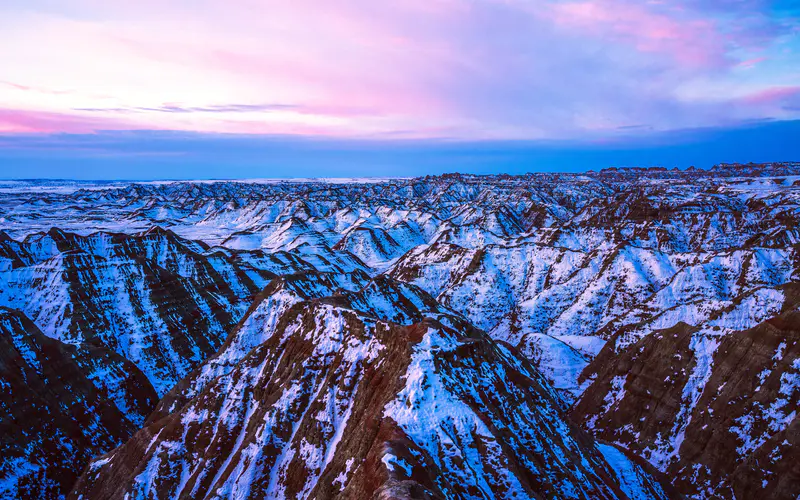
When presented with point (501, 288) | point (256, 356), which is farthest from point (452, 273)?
point (256, 356)

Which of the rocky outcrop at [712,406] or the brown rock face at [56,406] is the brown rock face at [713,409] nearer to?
the rocky outcrop at [712,406]

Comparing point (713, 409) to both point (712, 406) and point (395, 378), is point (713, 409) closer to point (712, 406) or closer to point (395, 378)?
point (712, 406)

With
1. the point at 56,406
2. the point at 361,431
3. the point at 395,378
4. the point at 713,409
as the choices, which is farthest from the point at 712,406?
the point at 56,406

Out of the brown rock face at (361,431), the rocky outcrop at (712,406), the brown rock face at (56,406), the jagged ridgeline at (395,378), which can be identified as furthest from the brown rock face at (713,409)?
the brown rock face at (56,406)

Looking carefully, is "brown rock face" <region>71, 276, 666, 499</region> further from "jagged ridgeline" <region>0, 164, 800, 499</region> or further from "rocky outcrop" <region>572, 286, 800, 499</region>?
"rocky outcrop" <region>572, 286, 800, 499</region>

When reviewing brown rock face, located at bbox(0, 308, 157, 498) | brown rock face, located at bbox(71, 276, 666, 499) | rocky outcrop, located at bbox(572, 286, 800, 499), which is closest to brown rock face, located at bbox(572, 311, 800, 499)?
rocky outcrop, located at bbox(572, 286, 800, 499)
